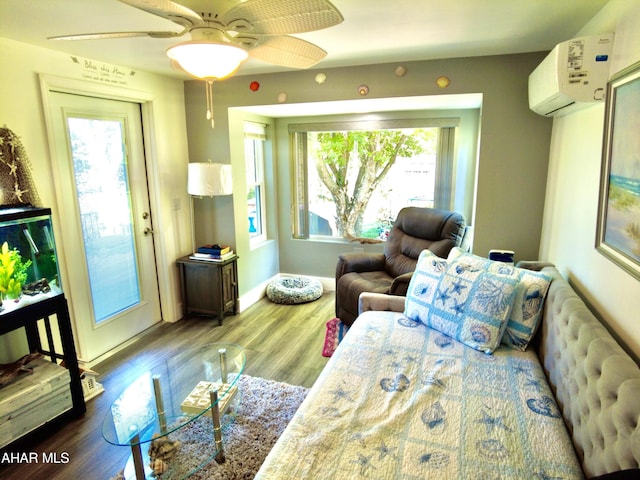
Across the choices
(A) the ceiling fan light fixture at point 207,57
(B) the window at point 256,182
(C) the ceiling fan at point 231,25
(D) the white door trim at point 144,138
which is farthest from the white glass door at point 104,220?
(A) the ceiling fan light fixture at point 207,57

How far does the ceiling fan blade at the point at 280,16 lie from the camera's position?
1.11 metres

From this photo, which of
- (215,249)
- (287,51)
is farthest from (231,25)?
(215,249)

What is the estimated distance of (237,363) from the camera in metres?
2.24

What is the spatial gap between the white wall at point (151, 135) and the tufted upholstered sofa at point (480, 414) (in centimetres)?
214

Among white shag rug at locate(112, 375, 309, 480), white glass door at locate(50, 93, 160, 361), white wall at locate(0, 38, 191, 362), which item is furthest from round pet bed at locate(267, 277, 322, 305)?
white shag rug at locate(112, 375, 309, 480)

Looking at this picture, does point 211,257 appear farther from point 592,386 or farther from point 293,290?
point 592,386

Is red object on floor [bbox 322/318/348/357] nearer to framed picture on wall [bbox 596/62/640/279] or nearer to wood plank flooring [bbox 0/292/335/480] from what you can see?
wood plank flooring [bbox 0/292/335/480]

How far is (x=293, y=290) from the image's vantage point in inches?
→ 163

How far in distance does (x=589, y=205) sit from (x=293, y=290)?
287 cm

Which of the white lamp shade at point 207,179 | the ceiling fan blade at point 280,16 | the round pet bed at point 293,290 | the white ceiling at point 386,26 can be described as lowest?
the round pet bed at point 293,290

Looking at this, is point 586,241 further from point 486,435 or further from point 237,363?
point 237,363

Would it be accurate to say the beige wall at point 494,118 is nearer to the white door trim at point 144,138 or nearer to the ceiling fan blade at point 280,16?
the white door trim at point 144,138

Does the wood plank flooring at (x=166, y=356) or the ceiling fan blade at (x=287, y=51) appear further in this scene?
the wood plank flooring at (x=166, y=356)

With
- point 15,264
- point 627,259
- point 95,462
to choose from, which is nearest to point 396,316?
point 627,259
